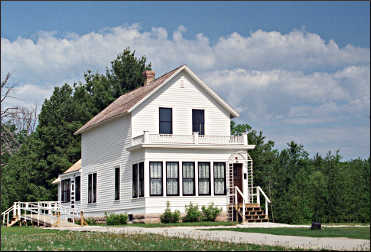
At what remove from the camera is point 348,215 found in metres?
35.9

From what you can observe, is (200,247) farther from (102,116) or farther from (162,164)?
(102,116)

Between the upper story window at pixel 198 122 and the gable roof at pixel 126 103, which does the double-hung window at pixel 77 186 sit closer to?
the gable roof at pixel 126 103

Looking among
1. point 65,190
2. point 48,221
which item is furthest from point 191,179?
point 65,190

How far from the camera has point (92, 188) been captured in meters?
40.3

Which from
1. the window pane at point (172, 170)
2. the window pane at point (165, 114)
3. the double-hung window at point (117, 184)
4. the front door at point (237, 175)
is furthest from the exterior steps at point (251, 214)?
the double-hung window at point (117, 184)

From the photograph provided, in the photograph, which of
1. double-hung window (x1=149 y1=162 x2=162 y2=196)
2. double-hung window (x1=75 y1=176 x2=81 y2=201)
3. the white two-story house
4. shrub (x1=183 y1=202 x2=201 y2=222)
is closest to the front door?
the white two-story house

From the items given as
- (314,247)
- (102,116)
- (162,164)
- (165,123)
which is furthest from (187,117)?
(314,247)

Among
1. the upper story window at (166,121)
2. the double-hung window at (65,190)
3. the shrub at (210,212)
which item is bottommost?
the shrub at (210,212)

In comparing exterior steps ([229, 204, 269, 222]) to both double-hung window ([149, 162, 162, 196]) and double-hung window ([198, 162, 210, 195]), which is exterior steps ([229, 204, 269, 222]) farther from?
double-hung window ([149, 162, 162, 196])

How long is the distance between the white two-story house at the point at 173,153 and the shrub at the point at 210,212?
41cm

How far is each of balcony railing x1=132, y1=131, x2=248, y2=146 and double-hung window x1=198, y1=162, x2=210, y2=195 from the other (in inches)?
50.7

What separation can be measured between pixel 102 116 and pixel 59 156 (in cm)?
1472

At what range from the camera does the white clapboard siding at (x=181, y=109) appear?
34688mm

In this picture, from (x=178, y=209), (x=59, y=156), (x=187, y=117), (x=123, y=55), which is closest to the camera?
(x=178, y=209)
